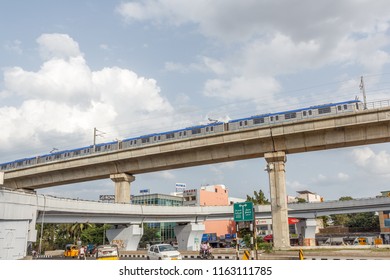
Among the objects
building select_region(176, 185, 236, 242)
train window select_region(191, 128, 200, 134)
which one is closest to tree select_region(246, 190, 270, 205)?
building select_region(176, 185, 236, 242)

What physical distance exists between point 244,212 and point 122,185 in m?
25.5

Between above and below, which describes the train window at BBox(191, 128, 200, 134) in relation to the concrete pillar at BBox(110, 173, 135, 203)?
above

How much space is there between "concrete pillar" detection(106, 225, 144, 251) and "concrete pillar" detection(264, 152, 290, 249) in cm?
2200

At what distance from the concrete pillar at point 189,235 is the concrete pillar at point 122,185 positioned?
1519cm

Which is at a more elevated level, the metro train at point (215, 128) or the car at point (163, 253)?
the metro train at point (215, 128)

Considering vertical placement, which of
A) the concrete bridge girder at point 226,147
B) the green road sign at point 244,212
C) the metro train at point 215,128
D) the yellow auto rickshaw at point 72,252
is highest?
the metro train at point 215,128

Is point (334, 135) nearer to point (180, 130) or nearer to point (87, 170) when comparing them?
point (180, 130)

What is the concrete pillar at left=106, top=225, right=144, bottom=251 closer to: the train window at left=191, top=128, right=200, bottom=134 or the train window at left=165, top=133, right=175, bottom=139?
the train window at left=165, top=133, right=175, bottom=139

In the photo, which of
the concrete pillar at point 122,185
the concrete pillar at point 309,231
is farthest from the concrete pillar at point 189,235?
the concrete pillar at point 309,231

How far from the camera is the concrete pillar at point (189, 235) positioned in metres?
59.3

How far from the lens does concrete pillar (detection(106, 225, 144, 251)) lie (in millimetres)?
51469

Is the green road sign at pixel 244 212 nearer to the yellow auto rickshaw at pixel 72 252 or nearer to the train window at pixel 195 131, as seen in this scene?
the train window at pixel 195 131

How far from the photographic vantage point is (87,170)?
51.7 m

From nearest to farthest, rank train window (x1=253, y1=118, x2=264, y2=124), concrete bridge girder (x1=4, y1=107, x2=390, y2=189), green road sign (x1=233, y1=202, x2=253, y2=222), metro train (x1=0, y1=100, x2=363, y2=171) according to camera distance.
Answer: green road sign (x1=233, y1=202, x2=253, y2=222) → concrete bridge girder (x1=4, y1=107, x2=390, y2=189) → metro train (x1=0, y1=100, x2=363, y2=171) → train window (x1=253, y1=118, x2=264, y2=124)
